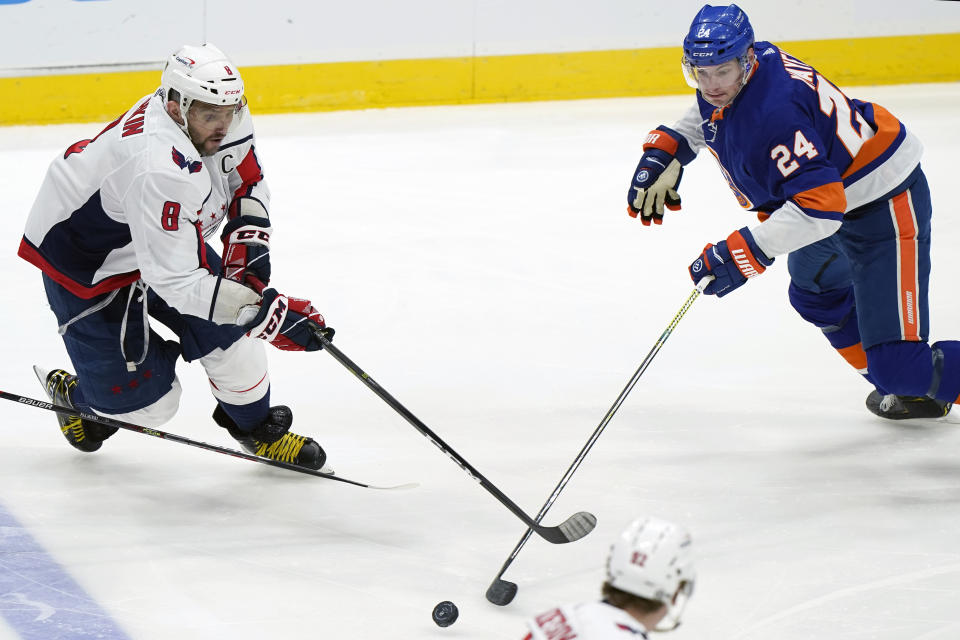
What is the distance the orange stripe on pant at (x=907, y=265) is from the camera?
110 inches

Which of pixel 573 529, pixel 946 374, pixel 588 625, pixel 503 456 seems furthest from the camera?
pixel 503 456

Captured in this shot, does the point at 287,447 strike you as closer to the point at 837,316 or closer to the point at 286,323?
the point at 286,323

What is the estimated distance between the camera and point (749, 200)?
287 cm

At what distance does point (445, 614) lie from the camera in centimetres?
221

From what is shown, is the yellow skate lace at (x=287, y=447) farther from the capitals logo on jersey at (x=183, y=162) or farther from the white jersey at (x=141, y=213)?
the capitals logo on jersey at (x=183, y=162)

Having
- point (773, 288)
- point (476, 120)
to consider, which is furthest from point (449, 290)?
point (476, 120)

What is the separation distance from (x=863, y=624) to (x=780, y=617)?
152 millimetres

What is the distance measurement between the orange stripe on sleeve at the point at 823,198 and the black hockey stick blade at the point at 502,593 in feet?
3.39

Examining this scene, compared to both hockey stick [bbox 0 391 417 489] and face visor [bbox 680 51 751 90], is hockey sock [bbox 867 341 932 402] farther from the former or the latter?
hockey stick [bbox 0 391 417 489]

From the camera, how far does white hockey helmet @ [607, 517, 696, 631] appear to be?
123 cm

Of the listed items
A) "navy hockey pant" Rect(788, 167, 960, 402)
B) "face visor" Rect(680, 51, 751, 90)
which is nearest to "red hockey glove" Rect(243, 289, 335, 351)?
"face visor" Rect(680, 51, 751, 90)

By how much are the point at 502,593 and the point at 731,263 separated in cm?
92

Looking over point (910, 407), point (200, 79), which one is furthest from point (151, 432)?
point (910, 407)

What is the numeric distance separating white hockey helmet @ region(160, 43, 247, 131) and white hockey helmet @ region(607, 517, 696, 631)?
156 cm
